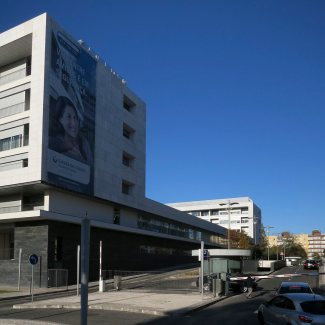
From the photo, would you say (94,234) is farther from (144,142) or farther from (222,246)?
(222,246)

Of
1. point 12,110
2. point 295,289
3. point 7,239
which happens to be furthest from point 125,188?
point 295,289

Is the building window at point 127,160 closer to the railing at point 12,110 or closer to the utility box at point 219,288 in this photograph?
the railing at point 12,110

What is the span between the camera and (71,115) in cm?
3928

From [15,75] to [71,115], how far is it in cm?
760

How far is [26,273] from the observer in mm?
35969

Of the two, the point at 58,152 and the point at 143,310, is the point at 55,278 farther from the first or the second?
the point at 143,310

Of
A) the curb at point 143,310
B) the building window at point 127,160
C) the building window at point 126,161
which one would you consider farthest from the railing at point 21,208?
the curb at point 143,310

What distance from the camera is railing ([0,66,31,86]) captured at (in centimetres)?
4041

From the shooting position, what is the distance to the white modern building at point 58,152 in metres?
36.3

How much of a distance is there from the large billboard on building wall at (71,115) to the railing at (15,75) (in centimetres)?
399

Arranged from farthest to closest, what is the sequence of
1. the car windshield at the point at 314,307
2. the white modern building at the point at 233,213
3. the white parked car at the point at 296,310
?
the white modern building at the point at 233,213 → the car windshield at the point at 314,307 → the white parked car at the point at 296,310

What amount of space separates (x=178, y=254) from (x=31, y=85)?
3904 cm

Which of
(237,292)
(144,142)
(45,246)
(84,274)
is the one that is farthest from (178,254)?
(84,274)

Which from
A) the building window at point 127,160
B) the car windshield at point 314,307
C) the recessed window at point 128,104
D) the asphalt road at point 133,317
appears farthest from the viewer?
the recessed window at point 128,104
